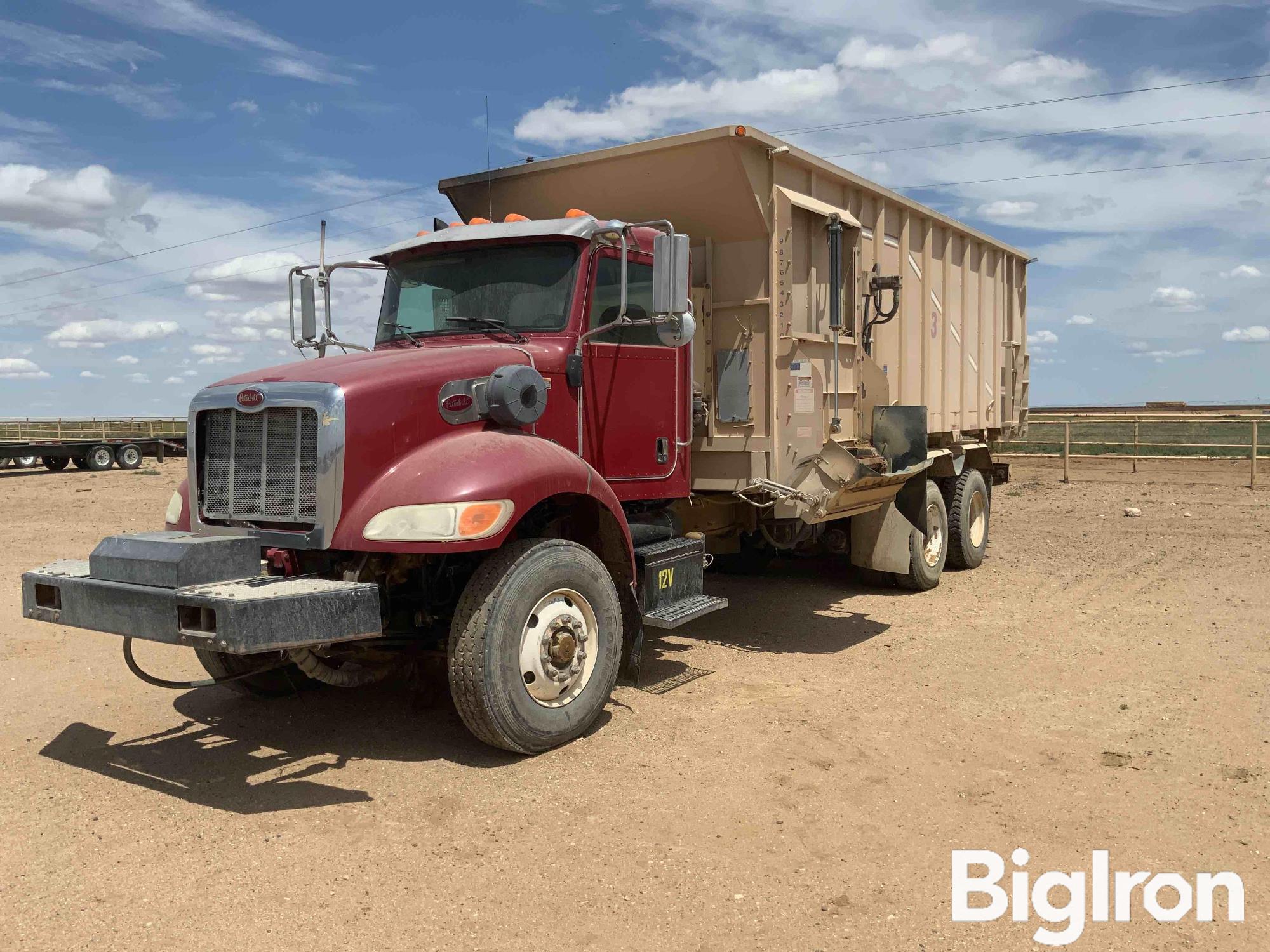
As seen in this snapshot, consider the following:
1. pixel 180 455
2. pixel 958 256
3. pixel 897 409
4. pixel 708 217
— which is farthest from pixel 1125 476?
pixel 180 455

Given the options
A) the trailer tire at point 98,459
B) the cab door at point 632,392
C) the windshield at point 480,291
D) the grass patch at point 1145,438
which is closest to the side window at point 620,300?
the cab door at point 632,392

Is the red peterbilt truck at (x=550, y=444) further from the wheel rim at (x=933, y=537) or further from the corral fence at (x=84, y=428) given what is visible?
the corral fence at (x=84, y=428)

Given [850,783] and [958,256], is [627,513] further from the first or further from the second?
[958,256]

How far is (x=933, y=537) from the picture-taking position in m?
10.0

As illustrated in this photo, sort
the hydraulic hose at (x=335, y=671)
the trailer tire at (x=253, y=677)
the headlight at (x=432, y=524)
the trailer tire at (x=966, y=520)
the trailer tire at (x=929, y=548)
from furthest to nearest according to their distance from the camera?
1. the trailer tire at (x=966, y=520)
2. the trailer tire at (x=929, y=548)
3. the trailer tire at (x=253, y=677)
4. the hydraulic hose at (x=335, y=671)
5. the headlight at (x=432, y=524)

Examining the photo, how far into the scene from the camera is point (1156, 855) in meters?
3.92

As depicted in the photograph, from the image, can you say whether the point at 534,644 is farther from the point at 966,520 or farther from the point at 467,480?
the point at 966,520

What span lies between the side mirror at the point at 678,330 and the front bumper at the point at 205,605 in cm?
211

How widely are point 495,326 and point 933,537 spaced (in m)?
5.76

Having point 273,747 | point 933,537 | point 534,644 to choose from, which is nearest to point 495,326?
point 534,644

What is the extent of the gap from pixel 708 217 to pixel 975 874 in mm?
4611

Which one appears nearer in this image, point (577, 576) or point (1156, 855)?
point (1156, 855)

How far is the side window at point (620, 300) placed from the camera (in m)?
5.91

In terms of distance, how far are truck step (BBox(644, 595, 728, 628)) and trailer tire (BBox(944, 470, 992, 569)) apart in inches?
195
